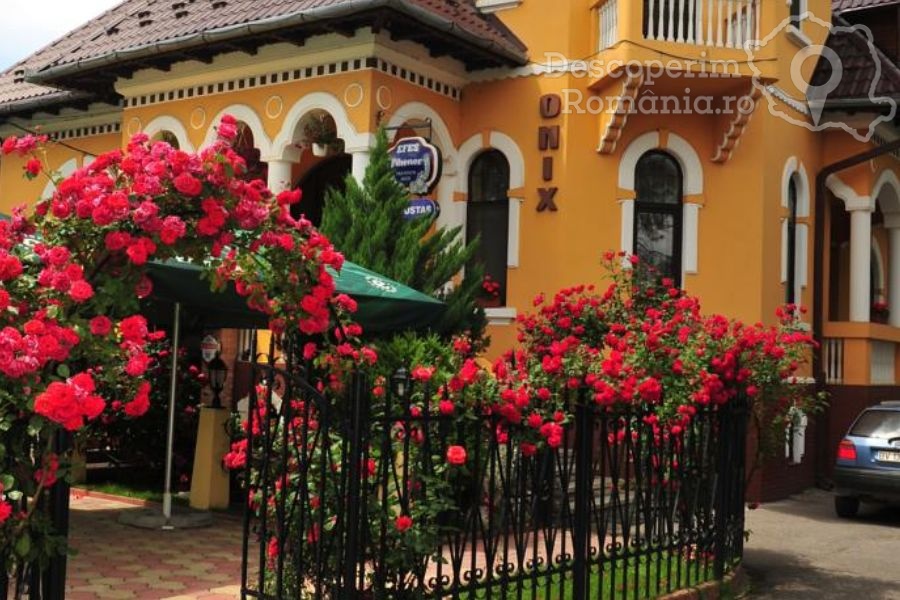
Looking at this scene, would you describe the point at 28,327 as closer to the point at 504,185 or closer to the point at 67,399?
the point at 67,399

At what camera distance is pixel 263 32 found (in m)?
12.1

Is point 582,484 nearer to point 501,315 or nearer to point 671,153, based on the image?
point 501,315

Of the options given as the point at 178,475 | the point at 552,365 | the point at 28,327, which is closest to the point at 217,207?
the point at 28,327

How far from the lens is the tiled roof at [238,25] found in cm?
1152

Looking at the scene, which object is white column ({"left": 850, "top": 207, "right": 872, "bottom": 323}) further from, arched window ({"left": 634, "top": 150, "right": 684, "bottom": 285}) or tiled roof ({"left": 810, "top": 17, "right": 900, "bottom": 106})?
arched window ({"left": 634, "top": 150, "right": 684, "bottom": 285})

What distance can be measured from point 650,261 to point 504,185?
2.20 metres

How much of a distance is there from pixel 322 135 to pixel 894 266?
9513 millimetres

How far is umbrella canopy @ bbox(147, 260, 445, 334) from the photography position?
21.6 ft

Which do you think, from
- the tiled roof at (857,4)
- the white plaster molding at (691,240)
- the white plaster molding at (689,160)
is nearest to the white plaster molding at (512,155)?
the white plaster molding at (689,160)

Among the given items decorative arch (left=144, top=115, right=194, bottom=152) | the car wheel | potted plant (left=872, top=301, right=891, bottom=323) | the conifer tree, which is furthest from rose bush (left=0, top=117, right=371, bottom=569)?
potted plant (left=872, top=301, right=891, bottom=323)

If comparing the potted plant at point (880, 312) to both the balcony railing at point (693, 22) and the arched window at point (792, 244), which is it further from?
the balcony railing at point (693, 22)

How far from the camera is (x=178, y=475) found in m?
11.6

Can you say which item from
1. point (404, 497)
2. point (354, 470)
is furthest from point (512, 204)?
point (354, 470)

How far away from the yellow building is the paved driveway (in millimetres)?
1113
